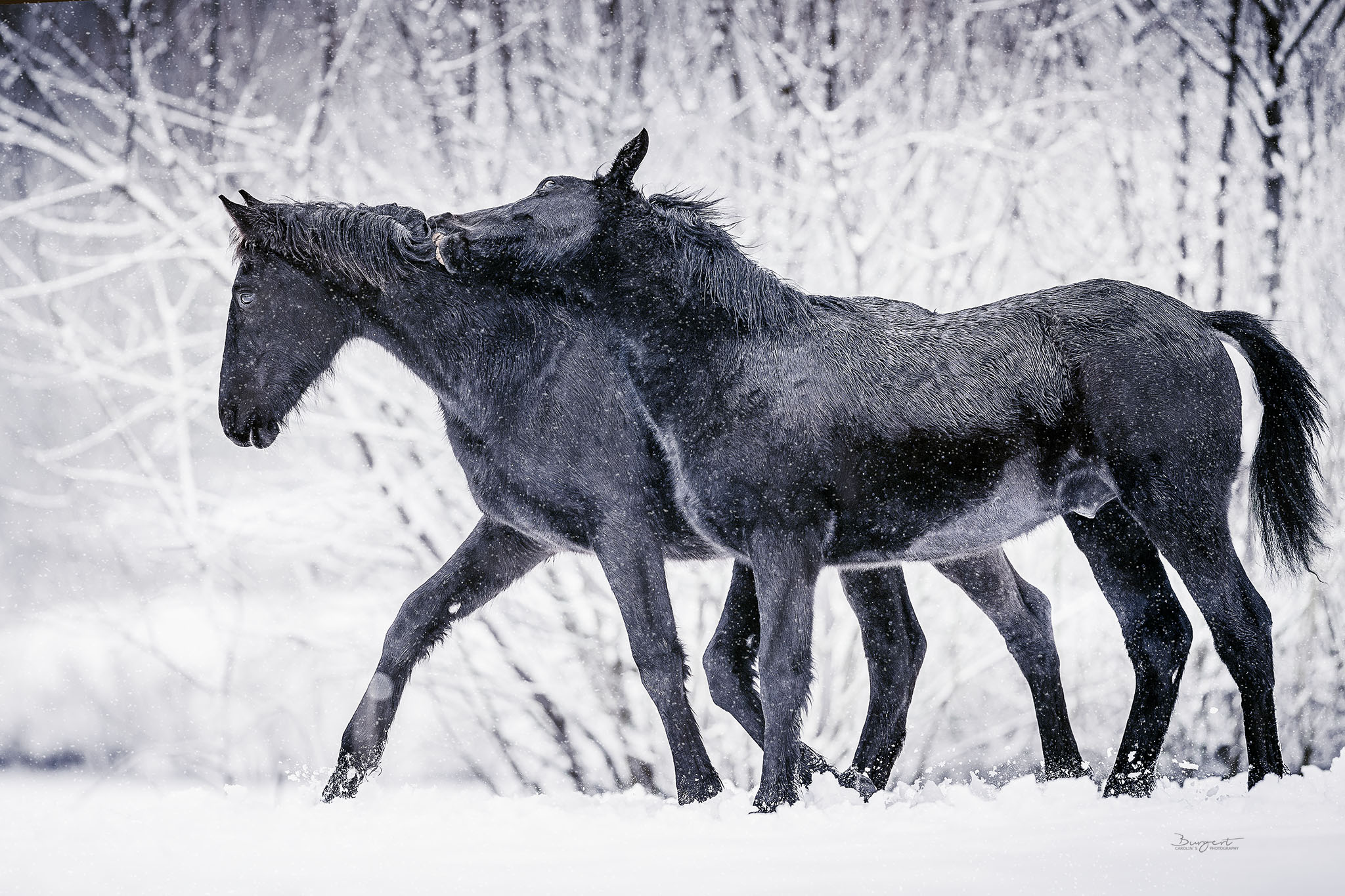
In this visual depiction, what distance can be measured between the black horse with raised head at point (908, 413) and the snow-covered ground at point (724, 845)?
0.46 feet

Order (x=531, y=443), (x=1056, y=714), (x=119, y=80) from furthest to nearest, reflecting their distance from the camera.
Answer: (x=119, y=80), (x=1056, y=714), (x=531, y=443)

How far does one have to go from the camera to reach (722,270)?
7.27 feet

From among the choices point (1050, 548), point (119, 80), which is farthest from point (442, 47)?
point (1050, 548)

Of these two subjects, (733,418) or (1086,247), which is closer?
(733,418)

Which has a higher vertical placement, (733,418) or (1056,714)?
(733,418)

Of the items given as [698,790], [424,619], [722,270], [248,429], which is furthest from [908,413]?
[248,429]

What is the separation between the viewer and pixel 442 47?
3273 millimetres

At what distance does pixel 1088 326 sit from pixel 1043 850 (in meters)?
0.97

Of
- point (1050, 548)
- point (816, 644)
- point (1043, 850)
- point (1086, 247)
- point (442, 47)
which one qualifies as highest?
point (442, 47)

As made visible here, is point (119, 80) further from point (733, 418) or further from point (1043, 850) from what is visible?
point (1043, 850)

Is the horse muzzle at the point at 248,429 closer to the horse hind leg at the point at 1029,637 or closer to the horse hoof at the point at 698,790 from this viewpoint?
the horse hoof at the point at 698,790

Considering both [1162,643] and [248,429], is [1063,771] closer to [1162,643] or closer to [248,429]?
[1162,643]

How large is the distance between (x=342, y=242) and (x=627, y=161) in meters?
0.57

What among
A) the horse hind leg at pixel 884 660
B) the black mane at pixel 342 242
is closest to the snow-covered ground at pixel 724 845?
the horse hind leg at pixel 884 660
